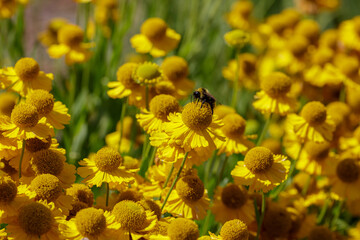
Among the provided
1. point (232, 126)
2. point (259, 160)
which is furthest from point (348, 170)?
point (259, 160)

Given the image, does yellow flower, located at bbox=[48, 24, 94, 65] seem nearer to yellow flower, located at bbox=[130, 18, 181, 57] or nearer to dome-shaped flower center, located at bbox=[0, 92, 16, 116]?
yellow flower, located at bbox=[130, 18, 181, 57]

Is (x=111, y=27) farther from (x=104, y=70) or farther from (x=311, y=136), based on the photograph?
(x=311, y=136)

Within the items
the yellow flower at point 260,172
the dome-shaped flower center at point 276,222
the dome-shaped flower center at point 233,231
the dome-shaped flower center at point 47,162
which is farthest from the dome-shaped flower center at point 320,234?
the dome-shaped flower center at point 47,162

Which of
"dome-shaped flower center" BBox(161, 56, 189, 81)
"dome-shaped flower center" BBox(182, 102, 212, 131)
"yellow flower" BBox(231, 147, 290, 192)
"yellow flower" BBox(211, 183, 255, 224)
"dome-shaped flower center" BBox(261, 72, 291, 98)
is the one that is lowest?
"yellow flower" BBox(211, 183, 255, 224)

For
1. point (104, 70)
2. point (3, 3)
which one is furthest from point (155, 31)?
point (3, 3)

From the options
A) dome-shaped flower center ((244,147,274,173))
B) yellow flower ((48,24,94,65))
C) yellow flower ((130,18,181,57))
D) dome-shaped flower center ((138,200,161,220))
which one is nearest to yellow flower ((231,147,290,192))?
dome-shaped flower center ((244,147,274,173))

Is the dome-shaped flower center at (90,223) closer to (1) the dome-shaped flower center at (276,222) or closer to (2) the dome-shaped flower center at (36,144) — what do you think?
(2) the dome-shaped flower center at (36,144)

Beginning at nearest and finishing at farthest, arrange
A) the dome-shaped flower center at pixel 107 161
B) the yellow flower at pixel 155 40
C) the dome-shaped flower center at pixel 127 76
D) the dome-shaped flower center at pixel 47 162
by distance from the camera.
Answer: the dome-shaped flower center at pixel 47 162, the dome-shaped flower center at pixel 107 161, the dome-shaped flower center at pixel 127 76, the yellow flower at pixel 155 40
